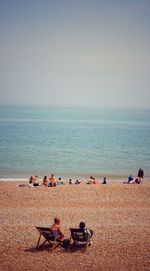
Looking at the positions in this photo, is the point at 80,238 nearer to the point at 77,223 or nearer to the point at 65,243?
the point at 65,243

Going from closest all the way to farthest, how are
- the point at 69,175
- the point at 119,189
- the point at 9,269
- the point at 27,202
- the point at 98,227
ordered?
the point at 9,269
the point at 98,227
the point at 27,202
the point at 119,189
the point at 69,175

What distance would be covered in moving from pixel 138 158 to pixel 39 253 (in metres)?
39.5

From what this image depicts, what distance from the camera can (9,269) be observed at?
9.33m

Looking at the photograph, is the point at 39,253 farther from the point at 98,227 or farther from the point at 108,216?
the point at 108,216

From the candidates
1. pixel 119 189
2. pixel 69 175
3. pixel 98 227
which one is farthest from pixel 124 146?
pixel 98 227

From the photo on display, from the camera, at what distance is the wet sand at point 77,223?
998 centimetres

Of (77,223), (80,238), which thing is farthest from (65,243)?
(77,223)

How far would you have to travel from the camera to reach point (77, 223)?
14.2 meters

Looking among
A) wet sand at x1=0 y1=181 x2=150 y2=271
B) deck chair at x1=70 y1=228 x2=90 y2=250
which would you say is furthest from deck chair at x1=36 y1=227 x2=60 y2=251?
deck chair at x1=70 y1=228 x2=90 y2=250

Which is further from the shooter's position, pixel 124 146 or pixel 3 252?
pixel 124 146

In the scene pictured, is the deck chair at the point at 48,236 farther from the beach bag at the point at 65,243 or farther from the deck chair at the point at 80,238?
the deck chair at the point at 80,238

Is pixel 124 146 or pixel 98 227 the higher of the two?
pixel 124 146

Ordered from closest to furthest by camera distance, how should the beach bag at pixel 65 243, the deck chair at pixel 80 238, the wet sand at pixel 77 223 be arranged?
1. the wet sand at pixel 77 223
2. the beach bag at pixel 65 243
3. the deck chair at pixel 80 238

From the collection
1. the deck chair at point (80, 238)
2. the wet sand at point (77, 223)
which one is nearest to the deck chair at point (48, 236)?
the wet sand at point (77, 223)
